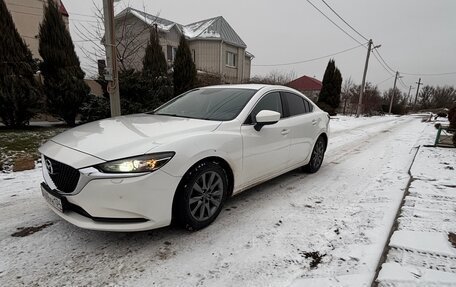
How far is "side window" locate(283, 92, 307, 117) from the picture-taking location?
4.23 metres

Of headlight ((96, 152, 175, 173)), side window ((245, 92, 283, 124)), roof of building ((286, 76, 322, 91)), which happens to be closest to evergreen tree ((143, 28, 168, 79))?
Answer: side window ((245, 92, 283, 124))

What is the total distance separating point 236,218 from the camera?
123 inches

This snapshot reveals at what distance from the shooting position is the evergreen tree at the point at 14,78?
7457 mm

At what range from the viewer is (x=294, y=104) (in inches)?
173

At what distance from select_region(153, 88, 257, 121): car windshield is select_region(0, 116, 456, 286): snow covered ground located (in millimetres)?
1195

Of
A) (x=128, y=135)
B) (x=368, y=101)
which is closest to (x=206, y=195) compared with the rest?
(x=128, y=135)

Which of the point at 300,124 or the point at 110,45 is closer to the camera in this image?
the point at 300,124

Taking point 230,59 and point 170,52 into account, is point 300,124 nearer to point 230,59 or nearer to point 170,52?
point 170,52

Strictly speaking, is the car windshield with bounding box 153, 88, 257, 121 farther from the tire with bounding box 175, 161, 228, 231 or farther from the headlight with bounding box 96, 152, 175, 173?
the headlight with bounding box 96, 152, 175, 173

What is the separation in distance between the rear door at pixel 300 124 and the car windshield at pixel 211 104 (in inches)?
32.0

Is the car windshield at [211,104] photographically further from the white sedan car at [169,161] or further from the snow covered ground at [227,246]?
the snow covered ground at [227,246]

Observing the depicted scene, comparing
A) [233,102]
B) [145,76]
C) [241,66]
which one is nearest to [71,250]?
[233,102]

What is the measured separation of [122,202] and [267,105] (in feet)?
7.59

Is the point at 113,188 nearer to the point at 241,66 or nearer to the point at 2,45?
the point at 2,45
